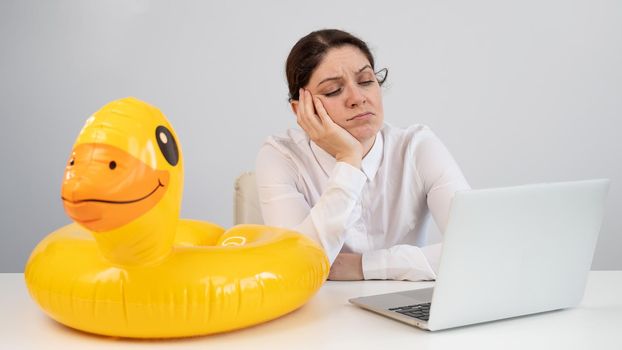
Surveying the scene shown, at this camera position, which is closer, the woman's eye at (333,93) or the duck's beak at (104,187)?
the duck's beak at (104,187)

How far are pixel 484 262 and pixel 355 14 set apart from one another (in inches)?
114

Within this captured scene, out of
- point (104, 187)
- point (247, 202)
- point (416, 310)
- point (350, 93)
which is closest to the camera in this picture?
point (104, 187)

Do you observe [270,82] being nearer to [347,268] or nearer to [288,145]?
[288,145]

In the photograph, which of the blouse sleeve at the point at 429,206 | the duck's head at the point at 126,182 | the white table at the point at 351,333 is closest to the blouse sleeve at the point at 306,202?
the blouse sleeve at the point at 429,206

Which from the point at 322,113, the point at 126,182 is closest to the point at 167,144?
the point at 126,182

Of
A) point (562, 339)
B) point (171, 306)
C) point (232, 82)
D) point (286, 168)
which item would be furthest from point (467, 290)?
point (232, 82)

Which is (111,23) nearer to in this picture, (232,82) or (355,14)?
(232,82)

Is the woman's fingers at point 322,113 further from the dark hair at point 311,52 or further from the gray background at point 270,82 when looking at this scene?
the gray background at point 270,82

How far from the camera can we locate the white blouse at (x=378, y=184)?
83.7 inches

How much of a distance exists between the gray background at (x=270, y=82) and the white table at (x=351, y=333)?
248cm

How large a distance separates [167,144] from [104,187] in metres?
0.14

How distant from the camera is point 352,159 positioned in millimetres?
2008

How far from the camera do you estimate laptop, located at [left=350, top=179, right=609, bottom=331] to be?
3.91ft

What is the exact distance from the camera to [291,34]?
3889 mm
